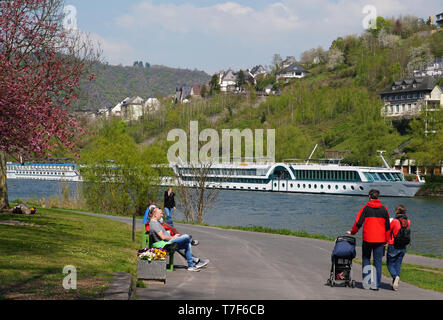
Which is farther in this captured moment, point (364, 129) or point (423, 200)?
point (364, 129)

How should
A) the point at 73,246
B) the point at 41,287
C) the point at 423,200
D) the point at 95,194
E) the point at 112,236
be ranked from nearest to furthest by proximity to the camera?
1. the point at 41,287
2. the point at 73,246
3. the point at 112,236
4. the point at 95,194
5. the point at 423,200

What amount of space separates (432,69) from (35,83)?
156 meters

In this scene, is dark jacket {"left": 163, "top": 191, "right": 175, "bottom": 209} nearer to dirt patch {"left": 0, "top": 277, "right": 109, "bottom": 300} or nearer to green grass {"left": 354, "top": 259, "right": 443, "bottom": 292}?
green grass {"left": 354, "top": 259, "right": 443, "bottom": 292}

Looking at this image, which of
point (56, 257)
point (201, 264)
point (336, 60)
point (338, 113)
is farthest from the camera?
point (336, 60)

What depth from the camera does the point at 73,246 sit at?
16.8m

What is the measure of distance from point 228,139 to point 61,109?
383 ft

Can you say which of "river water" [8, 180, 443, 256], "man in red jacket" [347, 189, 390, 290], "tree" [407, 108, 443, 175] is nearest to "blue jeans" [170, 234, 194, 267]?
"man in red jacket" [347, 189, 390, 290]

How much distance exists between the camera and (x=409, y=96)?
13600cm

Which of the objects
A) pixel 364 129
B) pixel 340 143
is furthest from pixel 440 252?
pixel 340 143

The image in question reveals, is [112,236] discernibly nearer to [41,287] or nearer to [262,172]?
[41,287]

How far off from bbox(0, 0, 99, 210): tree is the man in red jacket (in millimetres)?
9354

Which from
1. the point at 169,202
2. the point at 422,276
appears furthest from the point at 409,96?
the point at 422,276

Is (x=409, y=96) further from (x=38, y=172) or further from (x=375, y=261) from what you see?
(x=375, y=261)

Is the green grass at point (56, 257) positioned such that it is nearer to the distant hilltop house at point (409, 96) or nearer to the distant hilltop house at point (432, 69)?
the distant hilltop house at point (409, 96)
